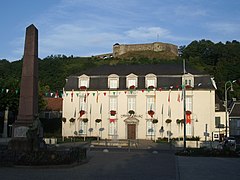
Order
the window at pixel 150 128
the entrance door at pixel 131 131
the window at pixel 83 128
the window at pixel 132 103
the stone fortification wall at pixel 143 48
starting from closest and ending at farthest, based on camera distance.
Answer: the window at pixel 150 128, the entrance door at pixel 131 131, the window at pixel 132 103, the window at pixel 83 128, the stone fortification wall at pixel 143 48

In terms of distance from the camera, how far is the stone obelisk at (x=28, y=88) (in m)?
16.1

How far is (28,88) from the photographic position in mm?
16469

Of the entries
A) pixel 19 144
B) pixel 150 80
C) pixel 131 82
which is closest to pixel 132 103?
pixel 131 82

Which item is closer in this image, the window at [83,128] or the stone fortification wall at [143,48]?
the window at [83,128]

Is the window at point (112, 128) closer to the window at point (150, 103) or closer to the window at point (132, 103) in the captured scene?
the window at point (132, 103)

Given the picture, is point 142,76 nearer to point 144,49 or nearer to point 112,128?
point 112,128

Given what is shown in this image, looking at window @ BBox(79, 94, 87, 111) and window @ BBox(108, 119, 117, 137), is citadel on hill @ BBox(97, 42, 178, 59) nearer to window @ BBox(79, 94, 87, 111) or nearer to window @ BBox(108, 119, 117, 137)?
window @ BBox(79, 94, 87, 111)

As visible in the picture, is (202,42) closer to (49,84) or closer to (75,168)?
(49,84)

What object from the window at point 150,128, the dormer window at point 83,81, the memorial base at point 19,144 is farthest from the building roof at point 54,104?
the memorial base at point 19,144

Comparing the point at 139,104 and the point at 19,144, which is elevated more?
the point at 139,104

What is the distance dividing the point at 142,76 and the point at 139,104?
141 inches

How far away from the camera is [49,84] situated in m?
72.4

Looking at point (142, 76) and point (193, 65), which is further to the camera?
point (193, 65)

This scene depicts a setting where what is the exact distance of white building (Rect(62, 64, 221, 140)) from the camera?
40.8 meters
